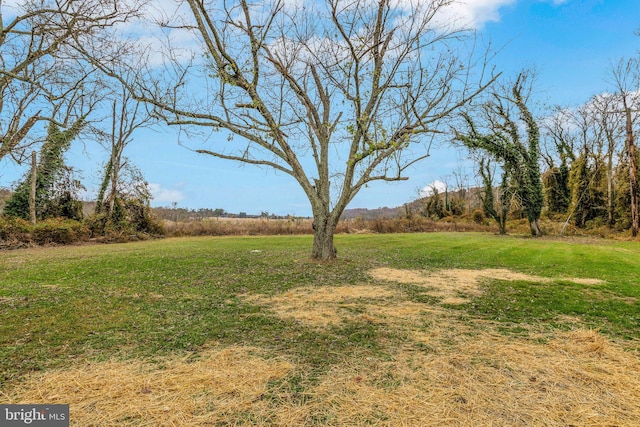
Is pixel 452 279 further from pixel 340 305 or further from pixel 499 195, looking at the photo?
pixel 499 195

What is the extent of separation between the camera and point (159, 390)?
2.85 m

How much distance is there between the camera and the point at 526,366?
11.0ft

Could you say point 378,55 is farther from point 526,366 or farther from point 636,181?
point 636,181

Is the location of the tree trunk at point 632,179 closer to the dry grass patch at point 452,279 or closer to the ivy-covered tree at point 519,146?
the ivy-covered tree at point 519,146

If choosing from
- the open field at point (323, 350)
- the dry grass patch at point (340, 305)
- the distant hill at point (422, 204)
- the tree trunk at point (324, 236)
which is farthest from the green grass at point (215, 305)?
the distant hill at point (422, 204)

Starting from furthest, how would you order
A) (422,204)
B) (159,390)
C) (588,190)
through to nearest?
1. (422,204)
2. (588,190)
3. (159,390)

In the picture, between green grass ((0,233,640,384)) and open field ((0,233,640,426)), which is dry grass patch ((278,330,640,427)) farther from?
green grass ((0,233,640,384))

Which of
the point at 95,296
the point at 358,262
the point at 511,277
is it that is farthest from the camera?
the point at 358,262

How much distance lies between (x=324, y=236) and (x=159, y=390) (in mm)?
7725

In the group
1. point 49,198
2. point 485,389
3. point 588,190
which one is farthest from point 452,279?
point 49,198

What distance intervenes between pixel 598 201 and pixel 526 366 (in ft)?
88.5

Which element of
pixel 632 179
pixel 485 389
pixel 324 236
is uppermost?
pixel 632 179

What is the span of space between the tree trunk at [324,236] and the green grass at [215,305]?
43cm

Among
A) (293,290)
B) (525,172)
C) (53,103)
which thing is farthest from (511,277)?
(525,172)
